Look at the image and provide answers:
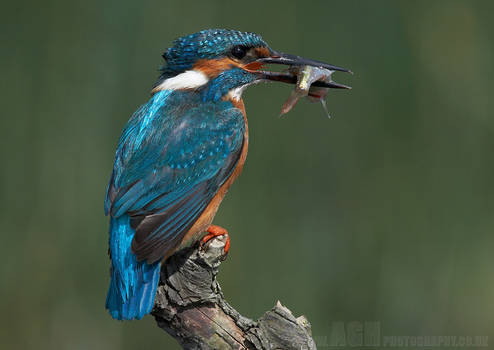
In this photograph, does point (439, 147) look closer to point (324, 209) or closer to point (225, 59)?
point (324, 209)

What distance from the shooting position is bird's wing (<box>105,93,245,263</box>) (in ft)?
9.29

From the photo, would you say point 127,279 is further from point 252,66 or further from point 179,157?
point 252,66

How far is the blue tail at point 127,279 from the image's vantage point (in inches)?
105

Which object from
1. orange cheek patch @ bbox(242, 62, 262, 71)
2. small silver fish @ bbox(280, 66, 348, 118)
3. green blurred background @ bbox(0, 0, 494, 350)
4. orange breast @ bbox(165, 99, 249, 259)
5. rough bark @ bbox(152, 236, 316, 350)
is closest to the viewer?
rough bark @ bbox(152, 236, 316, 350)

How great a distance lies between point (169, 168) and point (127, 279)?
51 centimetres

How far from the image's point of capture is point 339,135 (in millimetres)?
4352

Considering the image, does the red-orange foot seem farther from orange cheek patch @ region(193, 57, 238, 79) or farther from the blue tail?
orange cheek patch @ region(193, 57, 238, 79)

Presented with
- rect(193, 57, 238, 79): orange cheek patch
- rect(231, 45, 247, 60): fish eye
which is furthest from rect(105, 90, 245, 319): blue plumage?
rect(231, 45, 247, 60): fish eye

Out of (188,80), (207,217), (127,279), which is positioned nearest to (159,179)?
(207,217)

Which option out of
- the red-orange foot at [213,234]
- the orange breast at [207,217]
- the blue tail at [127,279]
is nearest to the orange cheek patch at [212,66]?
the orange breast at [207,217]

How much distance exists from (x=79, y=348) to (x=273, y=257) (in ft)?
3.85

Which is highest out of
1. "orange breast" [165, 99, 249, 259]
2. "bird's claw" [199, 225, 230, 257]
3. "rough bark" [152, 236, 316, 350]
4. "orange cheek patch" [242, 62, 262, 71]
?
"orange cheek patch" [242, 62, 262, 71]

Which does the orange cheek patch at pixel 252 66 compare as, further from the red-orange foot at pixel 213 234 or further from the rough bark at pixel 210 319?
the rough bark at pixel 210 319

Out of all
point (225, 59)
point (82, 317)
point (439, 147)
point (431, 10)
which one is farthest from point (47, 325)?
point (431, 10)
